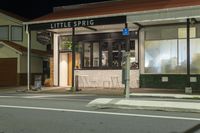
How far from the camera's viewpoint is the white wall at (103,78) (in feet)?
94.7

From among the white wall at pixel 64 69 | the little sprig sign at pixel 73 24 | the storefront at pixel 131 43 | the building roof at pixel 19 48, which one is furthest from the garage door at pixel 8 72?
the little sprig sign at pixel 73 24

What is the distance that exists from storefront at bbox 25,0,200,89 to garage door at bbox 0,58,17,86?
195 inches

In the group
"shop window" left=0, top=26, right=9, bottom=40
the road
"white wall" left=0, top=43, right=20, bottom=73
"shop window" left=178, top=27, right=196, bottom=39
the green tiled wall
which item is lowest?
the road

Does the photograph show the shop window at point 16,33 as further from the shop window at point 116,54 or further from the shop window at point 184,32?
the shop window at point 184,32

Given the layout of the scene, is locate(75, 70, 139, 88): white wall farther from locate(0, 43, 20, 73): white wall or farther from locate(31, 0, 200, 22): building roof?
locate(0, 43, 20, 73): white wall

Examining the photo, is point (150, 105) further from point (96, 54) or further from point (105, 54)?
point (96, 54)

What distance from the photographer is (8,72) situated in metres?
36.4

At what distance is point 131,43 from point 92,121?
17.4 m

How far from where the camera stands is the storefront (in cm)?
2458

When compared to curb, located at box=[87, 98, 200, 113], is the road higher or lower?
lower

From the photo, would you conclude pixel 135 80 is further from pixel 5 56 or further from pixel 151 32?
pixel 5 56

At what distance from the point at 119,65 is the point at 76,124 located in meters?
17.9

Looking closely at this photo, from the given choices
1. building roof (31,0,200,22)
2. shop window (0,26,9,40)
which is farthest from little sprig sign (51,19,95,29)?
shop window (0,26,9,40)

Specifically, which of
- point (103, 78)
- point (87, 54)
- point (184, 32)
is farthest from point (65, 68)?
point (184, 32)
